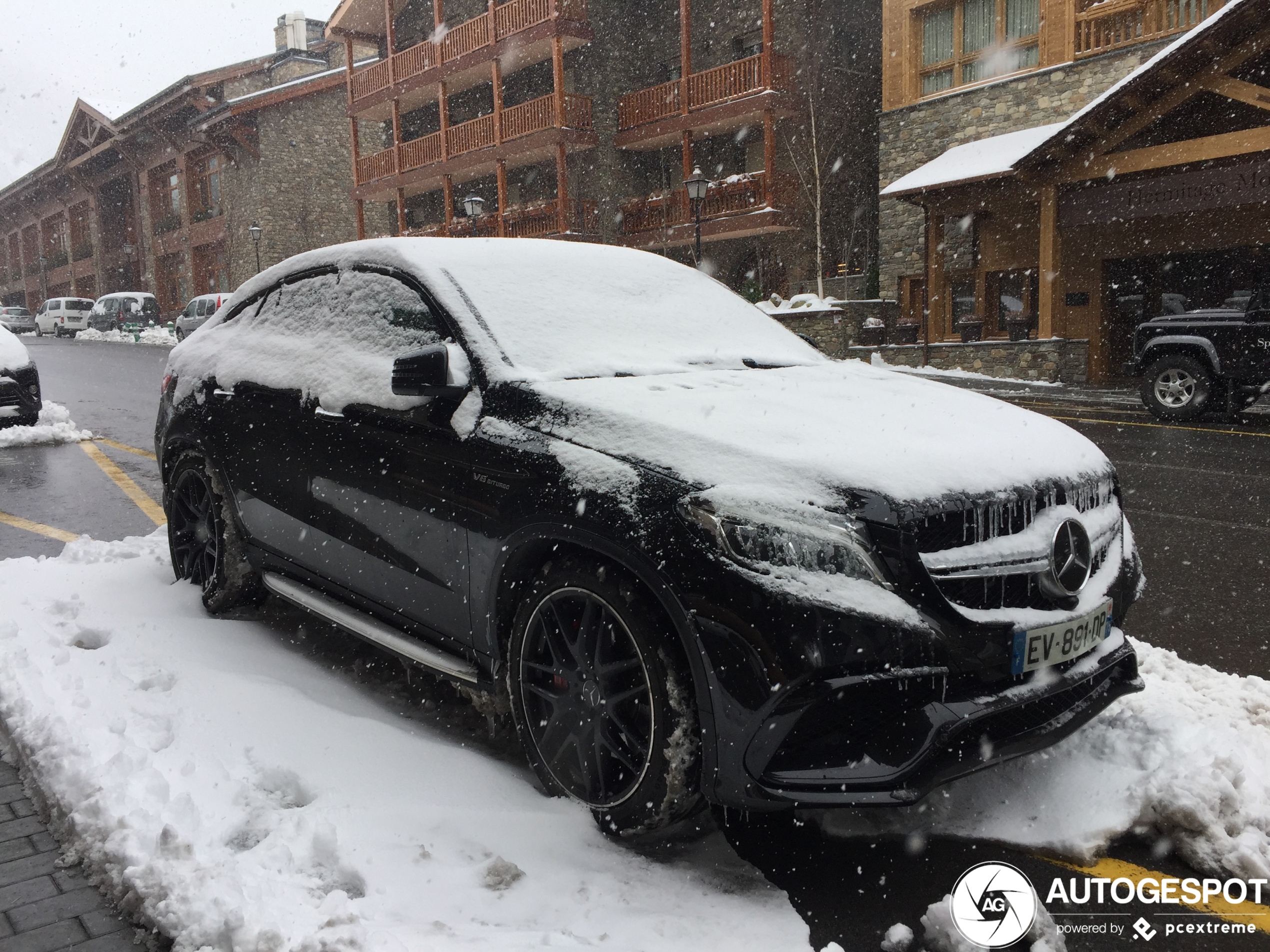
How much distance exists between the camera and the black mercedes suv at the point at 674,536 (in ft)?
7.39

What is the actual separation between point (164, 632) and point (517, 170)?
2692 cm

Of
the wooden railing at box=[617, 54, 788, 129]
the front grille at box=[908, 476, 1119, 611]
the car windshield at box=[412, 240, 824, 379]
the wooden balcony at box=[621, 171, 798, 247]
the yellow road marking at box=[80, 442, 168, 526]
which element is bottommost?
the yellow road marking at box=[80, 442, 168, 526]

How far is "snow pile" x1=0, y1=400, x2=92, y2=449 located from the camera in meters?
10.7

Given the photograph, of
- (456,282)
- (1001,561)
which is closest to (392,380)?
(456,282)

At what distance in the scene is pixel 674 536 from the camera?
236 centimetres

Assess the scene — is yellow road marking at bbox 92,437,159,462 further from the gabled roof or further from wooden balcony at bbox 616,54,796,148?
wooden balcony at bbox 616,54,796,148

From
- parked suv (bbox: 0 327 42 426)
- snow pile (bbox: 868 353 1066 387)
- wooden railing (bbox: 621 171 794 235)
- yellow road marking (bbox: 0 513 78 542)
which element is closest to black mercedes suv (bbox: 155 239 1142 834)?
yellow road marking (bbox: 0 513 78 542)

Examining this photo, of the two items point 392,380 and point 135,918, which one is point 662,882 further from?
point 392,380

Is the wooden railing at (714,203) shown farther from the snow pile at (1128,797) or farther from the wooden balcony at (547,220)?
the snow pile at (1128,797)

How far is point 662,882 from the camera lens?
2.43 metres

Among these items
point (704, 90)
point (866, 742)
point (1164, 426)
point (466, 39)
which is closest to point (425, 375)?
point (866, 742)

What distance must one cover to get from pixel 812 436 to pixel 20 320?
1993 inches

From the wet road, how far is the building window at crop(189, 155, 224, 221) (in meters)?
26.0

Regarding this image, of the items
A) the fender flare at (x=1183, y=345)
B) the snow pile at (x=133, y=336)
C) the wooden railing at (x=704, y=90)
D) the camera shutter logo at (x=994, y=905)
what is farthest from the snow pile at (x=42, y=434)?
the snow pile at (x=133, y=336)
